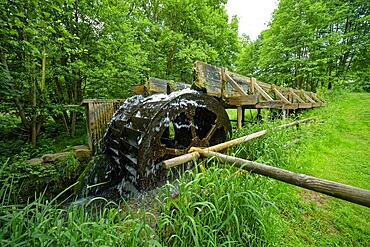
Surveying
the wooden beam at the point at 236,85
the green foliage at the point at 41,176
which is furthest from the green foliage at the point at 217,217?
the green foliage at the point at 41,176

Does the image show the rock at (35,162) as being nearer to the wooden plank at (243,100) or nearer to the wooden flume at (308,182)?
the wooden flume at (308,182)

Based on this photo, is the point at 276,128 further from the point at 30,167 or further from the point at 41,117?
the point at 41,117

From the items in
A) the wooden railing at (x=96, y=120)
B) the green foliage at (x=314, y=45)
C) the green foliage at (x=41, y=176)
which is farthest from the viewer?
the green foliage at (x=314, y=45)

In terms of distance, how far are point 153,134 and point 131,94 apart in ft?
13.6

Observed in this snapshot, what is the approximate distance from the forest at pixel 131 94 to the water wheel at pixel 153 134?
19.5 inches

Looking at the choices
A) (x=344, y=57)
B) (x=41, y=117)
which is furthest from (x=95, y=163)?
(x=344, y=57)

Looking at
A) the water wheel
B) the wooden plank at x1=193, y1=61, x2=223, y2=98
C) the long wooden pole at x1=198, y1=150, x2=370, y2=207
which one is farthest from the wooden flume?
the wooden plank at x1=193, y1=61, x2=223, y2=98

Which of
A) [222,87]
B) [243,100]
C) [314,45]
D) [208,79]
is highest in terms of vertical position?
[314,45]

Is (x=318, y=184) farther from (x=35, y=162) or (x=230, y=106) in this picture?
(x=35, y=162)

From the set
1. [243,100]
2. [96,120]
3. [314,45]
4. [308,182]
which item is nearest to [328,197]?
[308,182]

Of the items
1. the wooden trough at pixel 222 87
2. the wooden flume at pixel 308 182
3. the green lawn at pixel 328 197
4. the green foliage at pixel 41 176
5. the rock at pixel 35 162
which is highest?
the wooden trough at pixel 222 87

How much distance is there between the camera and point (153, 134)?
320cm

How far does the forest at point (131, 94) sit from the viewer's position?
1.45 meters

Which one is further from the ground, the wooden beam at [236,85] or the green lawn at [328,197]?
the wooden beam at [236,85]
